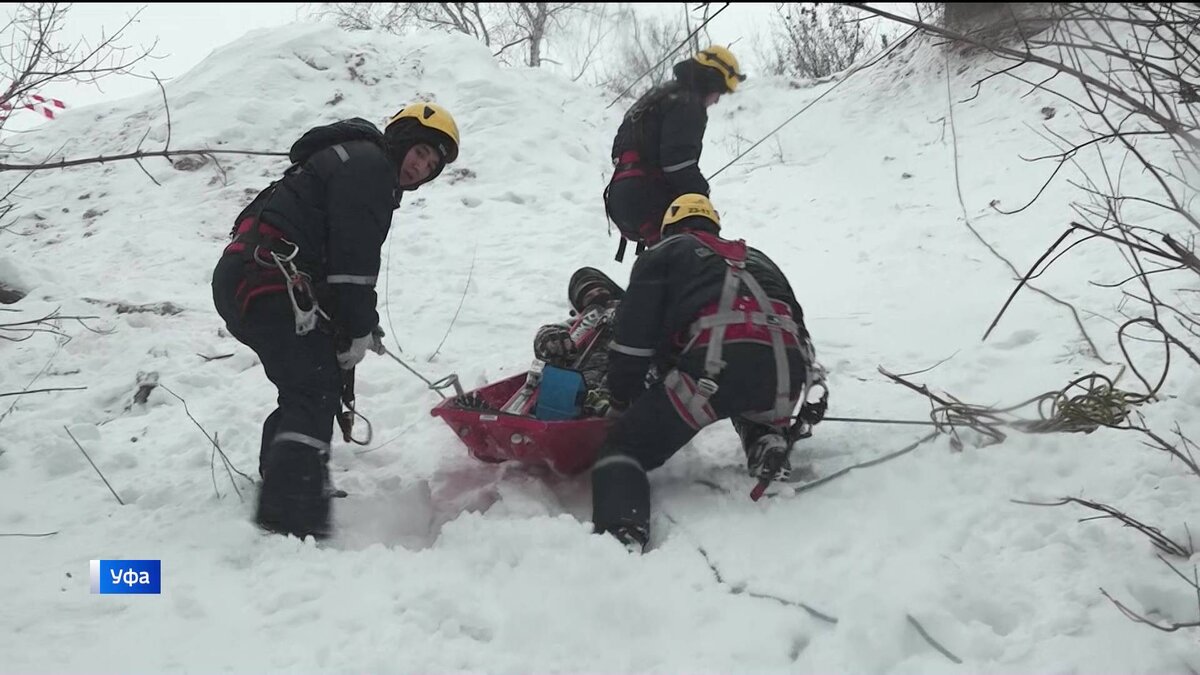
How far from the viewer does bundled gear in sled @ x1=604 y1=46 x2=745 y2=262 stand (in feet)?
14.6

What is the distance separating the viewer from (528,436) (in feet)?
10.5

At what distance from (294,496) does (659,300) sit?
5.32 feet

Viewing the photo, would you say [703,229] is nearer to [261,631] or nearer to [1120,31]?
[261,631]

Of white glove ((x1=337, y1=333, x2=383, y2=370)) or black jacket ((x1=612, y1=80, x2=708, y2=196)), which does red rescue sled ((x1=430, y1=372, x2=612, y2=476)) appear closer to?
white glove ((x1=337, y1=333, x2=383, y2=370))

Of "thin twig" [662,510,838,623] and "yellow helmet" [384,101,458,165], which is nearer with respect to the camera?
"thin twig" [662,510,838,623]

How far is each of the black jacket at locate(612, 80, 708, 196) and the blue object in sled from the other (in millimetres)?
1581

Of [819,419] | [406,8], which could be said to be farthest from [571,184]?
[406,8]

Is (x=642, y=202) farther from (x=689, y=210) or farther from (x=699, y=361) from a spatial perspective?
(x=699, y=361)

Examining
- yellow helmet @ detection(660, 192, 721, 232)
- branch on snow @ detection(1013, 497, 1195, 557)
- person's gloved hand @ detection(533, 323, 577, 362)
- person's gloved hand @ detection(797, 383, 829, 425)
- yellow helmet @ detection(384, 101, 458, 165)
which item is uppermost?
yellow helmet @ detection(384, 101, 458, 165)

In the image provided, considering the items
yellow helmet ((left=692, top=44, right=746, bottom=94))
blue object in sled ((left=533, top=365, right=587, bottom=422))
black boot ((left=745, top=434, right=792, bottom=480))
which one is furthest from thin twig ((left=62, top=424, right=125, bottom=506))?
yellow helmet ((left=692, top=44, right=746, bottom=94))

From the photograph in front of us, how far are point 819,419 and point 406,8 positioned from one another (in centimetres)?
1827

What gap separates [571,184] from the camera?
8406mm

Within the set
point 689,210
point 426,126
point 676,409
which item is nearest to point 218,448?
point 426,126

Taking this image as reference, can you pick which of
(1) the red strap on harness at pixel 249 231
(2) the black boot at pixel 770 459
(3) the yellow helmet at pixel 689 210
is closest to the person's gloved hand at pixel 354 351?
(1) the red strap on harness at pixel 249 231
